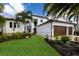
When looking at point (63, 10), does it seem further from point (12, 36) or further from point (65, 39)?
point (12, 36)

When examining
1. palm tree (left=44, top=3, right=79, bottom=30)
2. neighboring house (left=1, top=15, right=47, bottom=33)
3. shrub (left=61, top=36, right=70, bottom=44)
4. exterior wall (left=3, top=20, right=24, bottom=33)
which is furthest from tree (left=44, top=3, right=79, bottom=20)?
exterior wall (left=3, top=20, right=24, bottom=33)

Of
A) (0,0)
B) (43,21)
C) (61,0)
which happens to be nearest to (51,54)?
(43,21)

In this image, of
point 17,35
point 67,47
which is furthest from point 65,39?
point 17,35

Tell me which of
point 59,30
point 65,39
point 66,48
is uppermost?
point 59,30

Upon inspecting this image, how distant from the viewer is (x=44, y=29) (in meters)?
3.57

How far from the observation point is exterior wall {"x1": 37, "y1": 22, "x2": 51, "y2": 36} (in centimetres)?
356

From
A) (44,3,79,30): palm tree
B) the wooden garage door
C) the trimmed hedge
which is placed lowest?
the trimmed hedge

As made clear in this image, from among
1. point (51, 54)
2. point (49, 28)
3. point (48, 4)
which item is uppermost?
point (48, 4)

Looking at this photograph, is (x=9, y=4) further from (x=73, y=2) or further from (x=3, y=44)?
(x=73, y=2)

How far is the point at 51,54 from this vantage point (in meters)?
3.42

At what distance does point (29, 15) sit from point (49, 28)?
30 centimetres

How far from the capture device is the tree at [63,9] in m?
3.42

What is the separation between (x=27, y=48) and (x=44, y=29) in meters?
0.33

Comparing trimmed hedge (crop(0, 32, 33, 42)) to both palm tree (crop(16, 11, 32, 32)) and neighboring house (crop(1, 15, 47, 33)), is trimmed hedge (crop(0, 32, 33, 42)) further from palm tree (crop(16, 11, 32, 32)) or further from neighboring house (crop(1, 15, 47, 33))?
palm tree (crop(16, 11, 32, 32))
